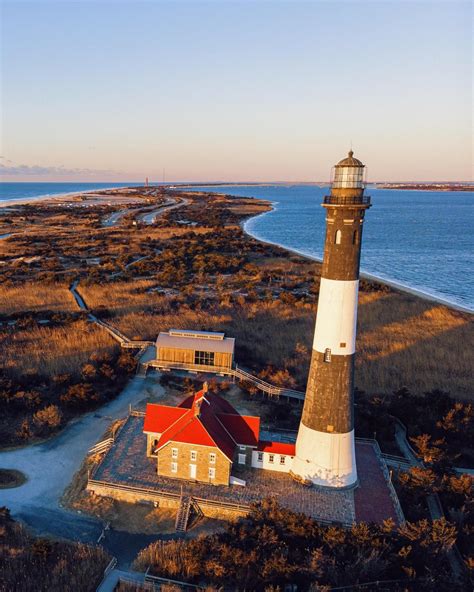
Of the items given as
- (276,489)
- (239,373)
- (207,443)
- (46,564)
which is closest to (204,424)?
(207,443)

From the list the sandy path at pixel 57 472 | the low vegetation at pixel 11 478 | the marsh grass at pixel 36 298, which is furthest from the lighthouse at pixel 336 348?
the marsh grass at pixel 36 298

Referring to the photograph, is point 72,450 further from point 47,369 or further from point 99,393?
point 47,369

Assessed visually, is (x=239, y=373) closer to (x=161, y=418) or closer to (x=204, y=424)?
(x=161, y=418)

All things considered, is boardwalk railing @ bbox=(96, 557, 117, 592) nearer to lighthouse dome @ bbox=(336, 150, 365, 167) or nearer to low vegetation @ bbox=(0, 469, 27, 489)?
low vegetation @ bbox=(0, 469, 27, 489)

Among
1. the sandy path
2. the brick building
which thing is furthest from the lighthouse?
the sandy path

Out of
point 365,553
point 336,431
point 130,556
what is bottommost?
point 130,556

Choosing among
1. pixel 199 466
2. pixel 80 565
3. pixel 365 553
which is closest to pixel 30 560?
pixel 80 565

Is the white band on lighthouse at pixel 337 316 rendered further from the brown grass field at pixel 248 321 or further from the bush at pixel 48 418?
the bush at pixel 48 418
